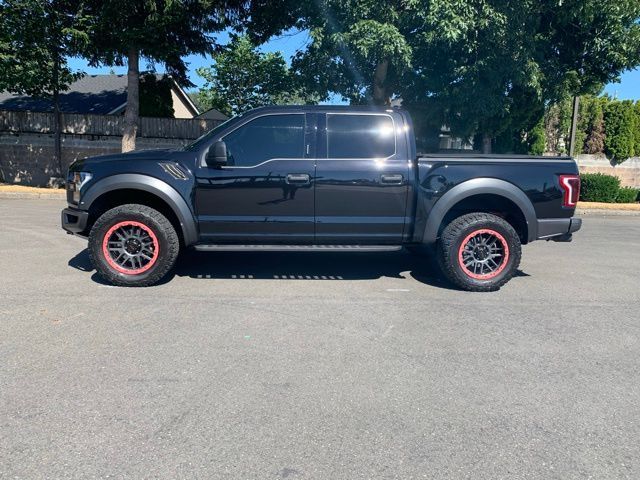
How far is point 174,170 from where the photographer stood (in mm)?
5562

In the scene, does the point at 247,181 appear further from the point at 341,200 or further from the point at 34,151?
the point at 34,151

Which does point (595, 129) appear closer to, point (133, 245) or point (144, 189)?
point (144, 189)

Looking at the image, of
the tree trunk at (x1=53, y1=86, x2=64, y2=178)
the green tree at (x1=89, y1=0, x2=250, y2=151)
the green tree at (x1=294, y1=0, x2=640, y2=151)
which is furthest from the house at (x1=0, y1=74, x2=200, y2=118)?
the green tree at (x1=294, y1=0, x2=640, y2=151)

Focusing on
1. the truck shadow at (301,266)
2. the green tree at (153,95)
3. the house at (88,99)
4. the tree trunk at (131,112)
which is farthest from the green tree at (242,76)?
the truck shadow at (301,266)

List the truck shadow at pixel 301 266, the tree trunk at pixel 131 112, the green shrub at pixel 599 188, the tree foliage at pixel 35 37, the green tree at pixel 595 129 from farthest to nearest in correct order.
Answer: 1. the green tree at pixel 595 129
2. the green shrub at pixel 599 188
3. the tree trunk at pixel 131 112
4. the tree foliage at pixel 35 37
5. the truck shadow at pixel 301 266

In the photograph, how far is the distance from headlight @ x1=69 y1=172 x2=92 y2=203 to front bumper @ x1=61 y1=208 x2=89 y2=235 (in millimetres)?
144

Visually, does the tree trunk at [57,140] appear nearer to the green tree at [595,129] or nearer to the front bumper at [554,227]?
the front bumper at [554,227]

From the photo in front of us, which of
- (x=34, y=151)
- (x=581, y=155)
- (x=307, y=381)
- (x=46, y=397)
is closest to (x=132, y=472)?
(x=46, y=397)

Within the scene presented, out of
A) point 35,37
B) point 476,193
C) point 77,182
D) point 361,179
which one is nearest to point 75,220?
point 77,182

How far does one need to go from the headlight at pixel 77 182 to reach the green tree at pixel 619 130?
22215 millimetres

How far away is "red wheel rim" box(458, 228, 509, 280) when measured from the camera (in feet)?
19.3

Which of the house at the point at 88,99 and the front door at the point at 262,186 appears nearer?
the front door at the point at 262,186

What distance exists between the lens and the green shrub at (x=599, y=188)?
17109 mm

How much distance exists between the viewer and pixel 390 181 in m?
5.72
